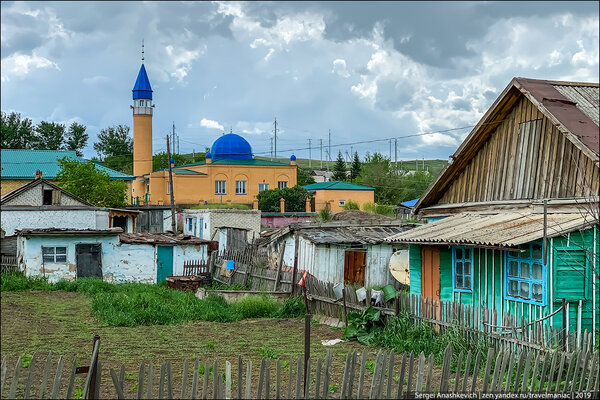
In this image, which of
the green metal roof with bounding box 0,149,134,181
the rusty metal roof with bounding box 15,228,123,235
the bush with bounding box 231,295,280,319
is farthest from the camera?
the green metal roof with bounding box 0,149,134,181

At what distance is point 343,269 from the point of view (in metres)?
22.1

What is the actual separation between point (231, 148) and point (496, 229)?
50181 millimetres

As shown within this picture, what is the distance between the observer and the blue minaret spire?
6231cm

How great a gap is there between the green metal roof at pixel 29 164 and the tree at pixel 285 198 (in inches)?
421

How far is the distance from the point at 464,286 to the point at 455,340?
8.29ft

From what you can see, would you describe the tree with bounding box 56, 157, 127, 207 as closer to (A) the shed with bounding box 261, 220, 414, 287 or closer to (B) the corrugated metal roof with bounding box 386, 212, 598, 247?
(A) the shed with bounding box 261, 220, 414, 287

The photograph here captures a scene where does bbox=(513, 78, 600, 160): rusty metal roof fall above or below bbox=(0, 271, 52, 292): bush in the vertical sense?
above

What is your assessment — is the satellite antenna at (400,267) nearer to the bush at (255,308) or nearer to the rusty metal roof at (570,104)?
the bush at (255,308)

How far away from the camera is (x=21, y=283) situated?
25.7m

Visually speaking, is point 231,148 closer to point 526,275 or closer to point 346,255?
point 346,255

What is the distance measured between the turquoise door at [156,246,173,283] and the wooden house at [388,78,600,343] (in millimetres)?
14145

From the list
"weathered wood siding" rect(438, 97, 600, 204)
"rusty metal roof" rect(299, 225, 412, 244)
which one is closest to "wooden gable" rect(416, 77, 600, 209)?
"weathered wood siding" rect(438, 97, 600, 204)

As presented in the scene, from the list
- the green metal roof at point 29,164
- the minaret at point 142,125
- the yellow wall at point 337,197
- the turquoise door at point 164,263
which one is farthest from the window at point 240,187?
the turquoise door at point 164,263

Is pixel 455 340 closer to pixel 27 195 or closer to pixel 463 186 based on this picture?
pixel 463 186
